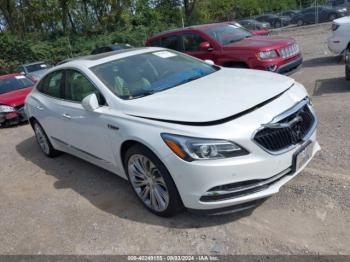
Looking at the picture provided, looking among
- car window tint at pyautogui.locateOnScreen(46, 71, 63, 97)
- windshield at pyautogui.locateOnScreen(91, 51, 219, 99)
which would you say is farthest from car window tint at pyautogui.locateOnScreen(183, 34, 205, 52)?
car window tint at pyautogui.locateOnScreen(46, 71, 63, 97)

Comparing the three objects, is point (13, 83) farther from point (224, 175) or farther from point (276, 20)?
point (276, 20)

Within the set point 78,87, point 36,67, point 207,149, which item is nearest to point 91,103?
point 78,87

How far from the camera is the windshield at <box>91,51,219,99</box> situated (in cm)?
412

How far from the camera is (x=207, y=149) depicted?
310cm

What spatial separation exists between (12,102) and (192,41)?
15.3 feet

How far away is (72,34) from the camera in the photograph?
31.5 m

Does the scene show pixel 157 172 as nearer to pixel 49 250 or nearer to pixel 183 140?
pixel 183 140

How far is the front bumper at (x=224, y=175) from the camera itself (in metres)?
3.08

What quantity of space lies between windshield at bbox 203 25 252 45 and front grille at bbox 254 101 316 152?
537 centimetres

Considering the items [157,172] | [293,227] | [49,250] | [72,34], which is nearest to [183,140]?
[157,172]

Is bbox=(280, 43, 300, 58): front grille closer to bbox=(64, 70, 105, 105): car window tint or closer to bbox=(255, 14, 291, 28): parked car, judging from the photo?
bbox=(64, 70, 105, 105): car window tint

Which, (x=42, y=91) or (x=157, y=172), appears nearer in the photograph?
(x=157, y=172)

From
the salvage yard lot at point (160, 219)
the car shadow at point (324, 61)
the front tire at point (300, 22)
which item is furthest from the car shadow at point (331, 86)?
the front tire at point (300, 22)

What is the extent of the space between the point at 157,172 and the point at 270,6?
50054mm
